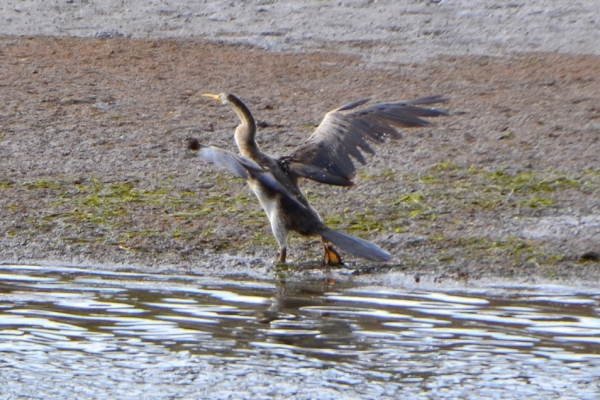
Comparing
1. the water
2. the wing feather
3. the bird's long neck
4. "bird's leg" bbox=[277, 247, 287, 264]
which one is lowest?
the water

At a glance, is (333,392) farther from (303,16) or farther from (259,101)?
(303,16)

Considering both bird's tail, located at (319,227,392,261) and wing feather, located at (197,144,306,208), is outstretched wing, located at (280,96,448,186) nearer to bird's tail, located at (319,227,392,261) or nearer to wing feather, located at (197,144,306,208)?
wing feather, located at (197,144,306,208)

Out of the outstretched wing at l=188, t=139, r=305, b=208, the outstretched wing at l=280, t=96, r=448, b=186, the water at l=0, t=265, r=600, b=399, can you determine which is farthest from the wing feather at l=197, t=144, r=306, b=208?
the water at l=0, t=265, r=600, b=399

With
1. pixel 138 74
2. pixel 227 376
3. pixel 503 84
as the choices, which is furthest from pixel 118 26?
pixel 227 376

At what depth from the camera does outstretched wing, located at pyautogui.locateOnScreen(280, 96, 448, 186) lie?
8273 mm

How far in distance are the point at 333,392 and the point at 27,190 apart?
475 cm

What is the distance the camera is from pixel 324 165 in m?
8.30

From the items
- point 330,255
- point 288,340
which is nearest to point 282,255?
point 330,255

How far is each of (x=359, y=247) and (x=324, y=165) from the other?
898mm

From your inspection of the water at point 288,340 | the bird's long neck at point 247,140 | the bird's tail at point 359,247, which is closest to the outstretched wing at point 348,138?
the bird's long neck at point 247,140

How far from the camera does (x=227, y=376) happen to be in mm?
5699

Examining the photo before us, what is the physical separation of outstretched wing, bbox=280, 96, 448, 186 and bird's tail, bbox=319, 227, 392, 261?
0.61m

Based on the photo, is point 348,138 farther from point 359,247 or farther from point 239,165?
point 239,165

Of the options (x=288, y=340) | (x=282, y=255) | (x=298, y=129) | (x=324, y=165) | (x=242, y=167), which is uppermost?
(x=298, y=129)
